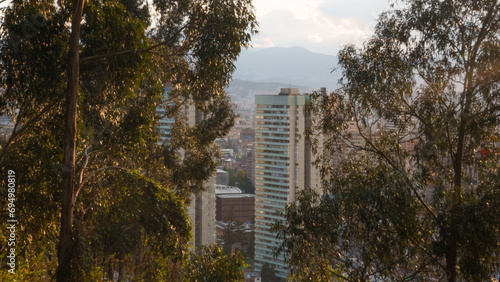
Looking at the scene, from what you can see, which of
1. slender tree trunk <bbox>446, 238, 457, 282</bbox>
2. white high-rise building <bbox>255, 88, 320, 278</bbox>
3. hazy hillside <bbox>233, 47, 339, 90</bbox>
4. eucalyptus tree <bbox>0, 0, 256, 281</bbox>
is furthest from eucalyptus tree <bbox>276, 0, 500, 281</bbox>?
hazy hillside <bbox>233, 47, 339, 90</bbox>

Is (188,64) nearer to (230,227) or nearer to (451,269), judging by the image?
(451,269)

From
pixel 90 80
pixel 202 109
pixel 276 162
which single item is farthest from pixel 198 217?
pixel 90 80

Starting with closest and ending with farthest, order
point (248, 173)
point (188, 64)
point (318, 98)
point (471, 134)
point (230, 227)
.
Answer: point (188, 64)
point (471, 134)
point (318, 98)
point (230, 227)
point (248, 173)

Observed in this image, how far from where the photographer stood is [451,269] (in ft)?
17.1

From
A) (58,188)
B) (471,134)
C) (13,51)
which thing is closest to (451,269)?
(471,134)

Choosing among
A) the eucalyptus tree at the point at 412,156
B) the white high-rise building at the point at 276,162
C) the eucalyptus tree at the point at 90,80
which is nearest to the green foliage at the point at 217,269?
the eucalyptus tree at the point at 412,156

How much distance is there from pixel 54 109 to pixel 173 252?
5.00ft

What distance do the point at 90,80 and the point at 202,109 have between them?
6.68ft

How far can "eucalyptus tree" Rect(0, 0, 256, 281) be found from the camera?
146 inches

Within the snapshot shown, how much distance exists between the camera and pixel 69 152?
3.61m


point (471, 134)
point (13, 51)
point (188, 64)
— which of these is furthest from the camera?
point (471, 134)

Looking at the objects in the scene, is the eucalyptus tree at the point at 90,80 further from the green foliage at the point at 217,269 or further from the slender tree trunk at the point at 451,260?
the slender tree trunk at the point at 451,260

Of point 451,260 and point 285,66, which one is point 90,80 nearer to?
point 451,260

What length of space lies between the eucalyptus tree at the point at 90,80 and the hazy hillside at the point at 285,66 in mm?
54356
